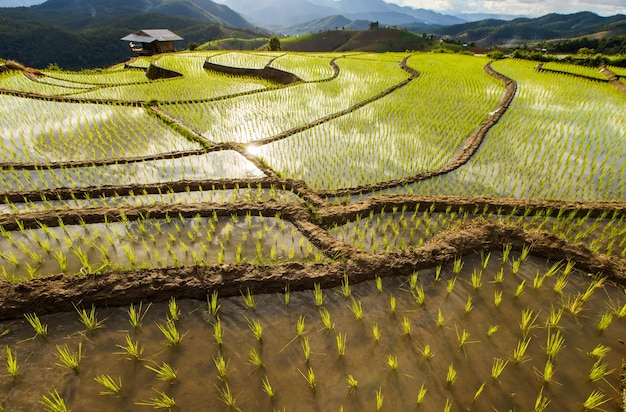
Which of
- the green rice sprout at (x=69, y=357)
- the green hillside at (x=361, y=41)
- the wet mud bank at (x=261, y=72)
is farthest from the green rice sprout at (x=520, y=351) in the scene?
the green hillside at (x=361, y=41)

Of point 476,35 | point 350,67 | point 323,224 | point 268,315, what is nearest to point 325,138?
point 323,224

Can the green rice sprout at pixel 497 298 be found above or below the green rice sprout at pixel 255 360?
above

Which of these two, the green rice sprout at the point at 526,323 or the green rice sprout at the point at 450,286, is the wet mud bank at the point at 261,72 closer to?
the green rice sprout at the point at 450,286

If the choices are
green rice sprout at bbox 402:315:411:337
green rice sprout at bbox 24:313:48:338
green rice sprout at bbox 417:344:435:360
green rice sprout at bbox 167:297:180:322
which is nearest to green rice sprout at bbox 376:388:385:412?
green rice sprout at bbox 417:344:435:360

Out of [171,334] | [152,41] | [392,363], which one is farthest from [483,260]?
[152,41]

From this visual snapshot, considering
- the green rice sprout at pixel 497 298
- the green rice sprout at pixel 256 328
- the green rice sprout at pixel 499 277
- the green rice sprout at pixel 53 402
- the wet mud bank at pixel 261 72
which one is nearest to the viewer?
the green rice sprout at pixel 53 402

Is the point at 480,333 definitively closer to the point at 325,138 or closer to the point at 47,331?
the point at 47,331

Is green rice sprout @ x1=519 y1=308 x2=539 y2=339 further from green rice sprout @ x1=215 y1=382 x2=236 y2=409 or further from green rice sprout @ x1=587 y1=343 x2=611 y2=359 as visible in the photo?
green rice sprout @ x1=215 y1=382 x2=236 y2=409

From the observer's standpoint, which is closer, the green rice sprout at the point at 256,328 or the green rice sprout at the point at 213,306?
the green rice sprout at the point at 256,328
